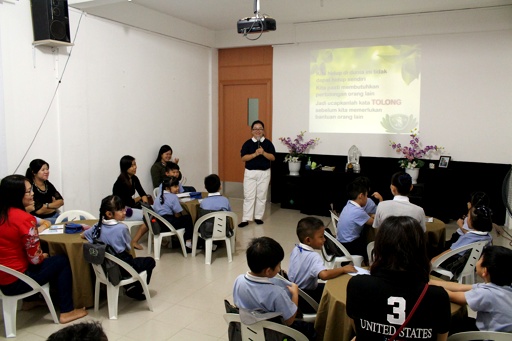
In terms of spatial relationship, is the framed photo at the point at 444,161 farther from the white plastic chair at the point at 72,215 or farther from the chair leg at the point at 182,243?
the white plastic chair at the point at 72,215

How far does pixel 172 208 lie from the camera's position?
15.8 ft

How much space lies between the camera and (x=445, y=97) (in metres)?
6.59

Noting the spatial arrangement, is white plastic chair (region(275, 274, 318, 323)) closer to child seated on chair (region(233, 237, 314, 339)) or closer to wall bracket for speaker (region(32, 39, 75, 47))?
child seated on chair (region(233, 237, 314, 339))

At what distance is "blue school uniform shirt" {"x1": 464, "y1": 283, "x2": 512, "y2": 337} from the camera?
2076 millimetres

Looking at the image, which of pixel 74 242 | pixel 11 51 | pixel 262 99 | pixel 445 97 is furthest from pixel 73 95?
pixel 445 97

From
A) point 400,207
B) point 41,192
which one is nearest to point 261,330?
point 400,207

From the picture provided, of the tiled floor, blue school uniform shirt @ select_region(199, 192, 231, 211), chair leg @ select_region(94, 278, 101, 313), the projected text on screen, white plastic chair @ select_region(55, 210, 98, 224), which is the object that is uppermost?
the projected text on screen

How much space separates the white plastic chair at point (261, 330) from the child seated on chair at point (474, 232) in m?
1.77

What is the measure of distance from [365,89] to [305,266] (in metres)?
5.06

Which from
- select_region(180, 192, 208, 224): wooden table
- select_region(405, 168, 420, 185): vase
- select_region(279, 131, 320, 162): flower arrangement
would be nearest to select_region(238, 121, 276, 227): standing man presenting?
select_region(279, 131, 320, 162): flower arrangement

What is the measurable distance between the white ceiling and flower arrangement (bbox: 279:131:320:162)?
204cm

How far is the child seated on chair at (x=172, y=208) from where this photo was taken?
15.8 feet

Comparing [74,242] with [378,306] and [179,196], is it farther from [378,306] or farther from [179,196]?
[378,306]

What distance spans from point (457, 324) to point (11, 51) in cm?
489
